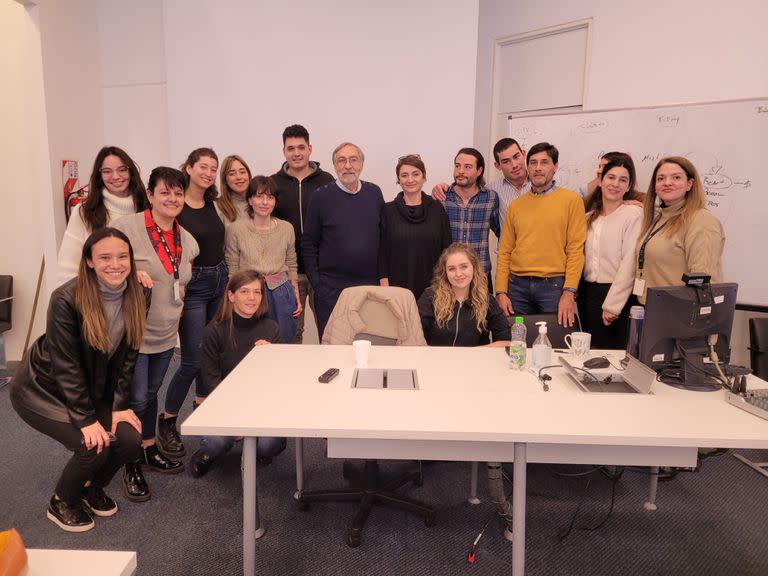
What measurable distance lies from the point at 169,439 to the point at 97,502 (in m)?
0.57

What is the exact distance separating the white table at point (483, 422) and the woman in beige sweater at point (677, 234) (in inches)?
36.1

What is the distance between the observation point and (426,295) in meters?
2.60

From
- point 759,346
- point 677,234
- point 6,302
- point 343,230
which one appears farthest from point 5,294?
point 759,346

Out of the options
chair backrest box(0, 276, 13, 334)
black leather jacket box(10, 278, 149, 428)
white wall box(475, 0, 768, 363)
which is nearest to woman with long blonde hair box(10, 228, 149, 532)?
black leather jacket box(10, 278, 149, 428)

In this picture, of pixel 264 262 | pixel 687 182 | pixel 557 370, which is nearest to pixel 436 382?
pixel 557 370

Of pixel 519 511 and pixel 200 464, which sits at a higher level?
pixel 519 511

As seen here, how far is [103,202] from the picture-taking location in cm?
260

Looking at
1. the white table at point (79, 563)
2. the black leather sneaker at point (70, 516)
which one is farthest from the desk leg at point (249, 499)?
the black leather sneaker at point (70, 516)

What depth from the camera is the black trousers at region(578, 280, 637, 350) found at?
290 cm

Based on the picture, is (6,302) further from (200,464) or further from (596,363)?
(596,363)

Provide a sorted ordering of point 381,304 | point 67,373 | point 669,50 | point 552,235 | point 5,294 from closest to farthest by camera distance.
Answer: point 67,373
point 381,304
point 552,235
point 669,50
point 5,294

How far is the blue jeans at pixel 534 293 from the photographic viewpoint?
2.96 m

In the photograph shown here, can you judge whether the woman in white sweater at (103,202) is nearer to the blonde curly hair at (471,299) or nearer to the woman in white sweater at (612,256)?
the blonde curly hair at (471,299)

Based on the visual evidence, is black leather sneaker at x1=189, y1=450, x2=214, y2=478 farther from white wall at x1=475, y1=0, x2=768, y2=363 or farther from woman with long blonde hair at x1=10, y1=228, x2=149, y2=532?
white wall at x1=475, y1=0, x2=768, y2=363
